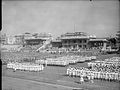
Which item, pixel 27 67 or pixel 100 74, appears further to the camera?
pixel 27 67

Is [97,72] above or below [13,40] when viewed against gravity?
below

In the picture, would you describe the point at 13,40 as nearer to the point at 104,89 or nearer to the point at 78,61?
the point at 78,61

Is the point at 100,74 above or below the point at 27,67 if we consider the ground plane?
below

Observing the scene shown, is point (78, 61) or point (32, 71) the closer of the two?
point (32, 71)

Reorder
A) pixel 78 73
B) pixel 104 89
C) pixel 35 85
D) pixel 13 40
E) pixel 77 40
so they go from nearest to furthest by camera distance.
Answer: pixel 104 89
pixel 35 85
pixel 78 73
pixel 77 40
pixel 13 40

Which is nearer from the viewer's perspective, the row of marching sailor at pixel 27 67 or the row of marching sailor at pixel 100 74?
the row of marching sailor at pixel 100 74

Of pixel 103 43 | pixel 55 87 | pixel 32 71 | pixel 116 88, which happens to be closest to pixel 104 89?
pixel 116 88

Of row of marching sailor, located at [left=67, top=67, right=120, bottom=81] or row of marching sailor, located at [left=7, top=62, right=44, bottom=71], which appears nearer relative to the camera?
row of marching sailor, located at [left=67, top=67, right=120, bottom=81]

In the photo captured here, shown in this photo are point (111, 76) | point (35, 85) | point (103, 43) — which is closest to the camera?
point (35, 85)

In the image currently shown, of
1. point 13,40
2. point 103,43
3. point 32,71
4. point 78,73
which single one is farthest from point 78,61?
point 13,40
